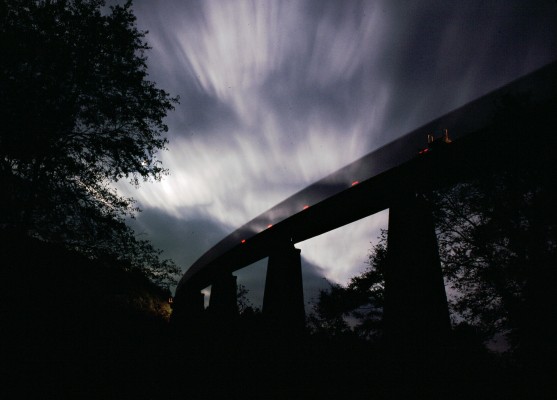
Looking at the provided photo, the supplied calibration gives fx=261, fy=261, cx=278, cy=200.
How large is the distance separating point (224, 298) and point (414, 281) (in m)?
12.0

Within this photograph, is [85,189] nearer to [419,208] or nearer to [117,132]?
[117,132]

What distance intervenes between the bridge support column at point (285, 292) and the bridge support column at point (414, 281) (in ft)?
14.4

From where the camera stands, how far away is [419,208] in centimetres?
721

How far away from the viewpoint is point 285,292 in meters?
10.5

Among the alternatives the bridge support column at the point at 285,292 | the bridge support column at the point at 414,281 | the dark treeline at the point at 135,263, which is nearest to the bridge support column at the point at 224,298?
the dark treeline at the point at 135,263


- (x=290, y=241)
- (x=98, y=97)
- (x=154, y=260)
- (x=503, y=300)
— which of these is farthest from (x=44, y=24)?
(x=503, y=300)

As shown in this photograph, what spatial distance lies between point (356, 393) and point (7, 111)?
37.3 feet

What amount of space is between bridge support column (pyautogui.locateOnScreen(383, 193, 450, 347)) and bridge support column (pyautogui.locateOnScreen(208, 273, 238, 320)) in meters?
10.5

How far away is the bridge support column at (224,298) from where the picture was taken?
48.6 feet

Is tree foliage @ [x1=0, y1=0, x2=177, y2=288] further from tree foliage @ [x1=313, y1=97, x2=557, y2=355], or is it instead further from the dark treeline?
tree foliage @ [x1=313, y1=97, x2=557, y2=355]

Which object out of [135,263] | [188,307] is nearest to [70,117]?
[135,263]

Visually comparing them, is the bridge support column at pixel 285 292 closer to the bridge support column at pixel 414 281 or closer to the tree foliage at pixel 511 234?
the bridge support column at pixel 414 281

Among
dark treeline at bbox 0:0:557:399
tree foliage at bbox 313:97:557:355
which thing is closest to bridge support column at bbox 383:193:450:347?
dark treeline at bbox 0:0:557:399

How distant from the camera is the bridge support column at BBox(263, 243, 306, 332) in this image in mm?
10031
